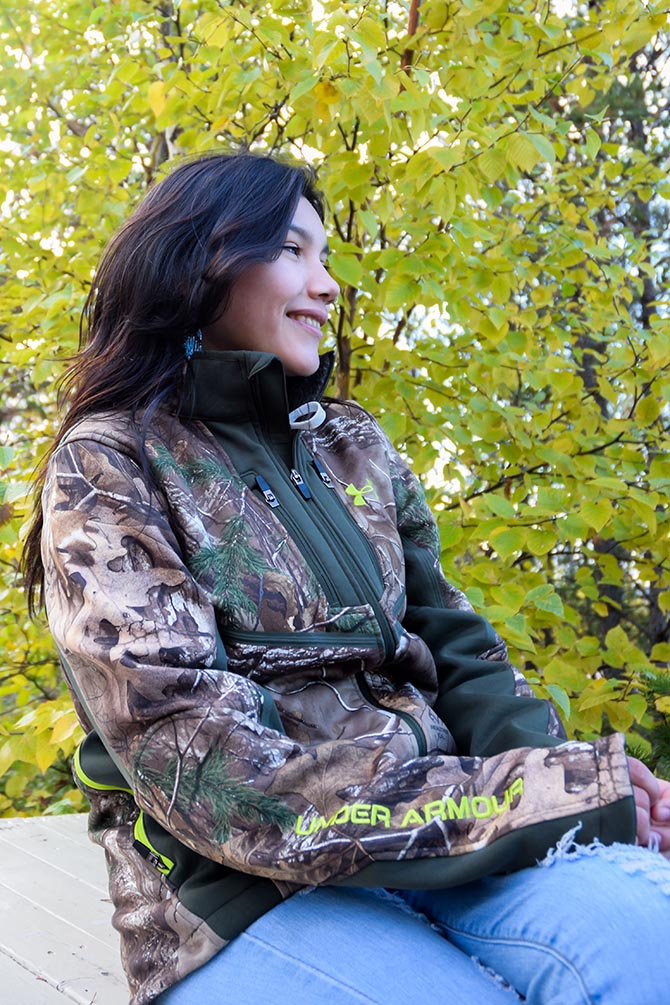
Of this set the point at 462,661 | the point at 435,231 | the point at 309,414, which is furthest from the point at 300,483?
the point at 435,231

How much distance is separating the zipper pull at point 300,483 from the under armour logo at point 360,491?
124 millimetres

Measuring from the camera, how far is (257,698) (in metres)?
1.41

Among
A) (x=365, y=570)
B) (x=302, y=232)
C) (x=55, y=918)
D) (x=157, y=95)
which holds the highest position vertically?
(x=157, y=95)

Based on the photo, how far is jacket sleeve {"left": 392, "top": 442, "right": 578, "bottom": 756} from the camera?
169 cm

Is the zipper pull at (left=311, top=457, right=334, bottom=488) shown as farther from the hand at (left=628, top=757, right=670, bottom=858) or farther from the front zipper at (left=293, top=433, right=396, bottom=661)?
the hand at (left=628, top=757, right=670, bottom=858)

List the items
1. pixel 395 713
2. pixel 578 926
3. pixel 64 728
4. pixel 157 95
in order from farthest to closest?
pixel 157 95 < pixel 64 728 < pixel 395 713 < pixel 578 926

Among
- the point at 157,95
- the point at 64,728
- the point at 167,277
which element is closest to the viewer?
the point at 167,277

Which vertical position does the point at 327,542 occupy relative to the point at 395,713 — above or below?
above

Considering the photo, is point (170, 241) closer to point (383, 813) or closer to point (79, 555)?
point (79, 555)

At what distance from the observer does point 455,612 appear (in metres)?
1.90

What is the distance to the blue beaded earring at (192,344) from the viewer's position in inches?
69.4

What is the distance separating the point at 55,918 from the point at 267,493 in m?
1.21

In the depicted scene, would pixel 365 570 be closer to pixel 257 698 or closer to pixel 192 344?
pixel 257 698

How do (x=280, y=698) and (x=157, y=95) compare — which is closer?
(x=280, y=698)
